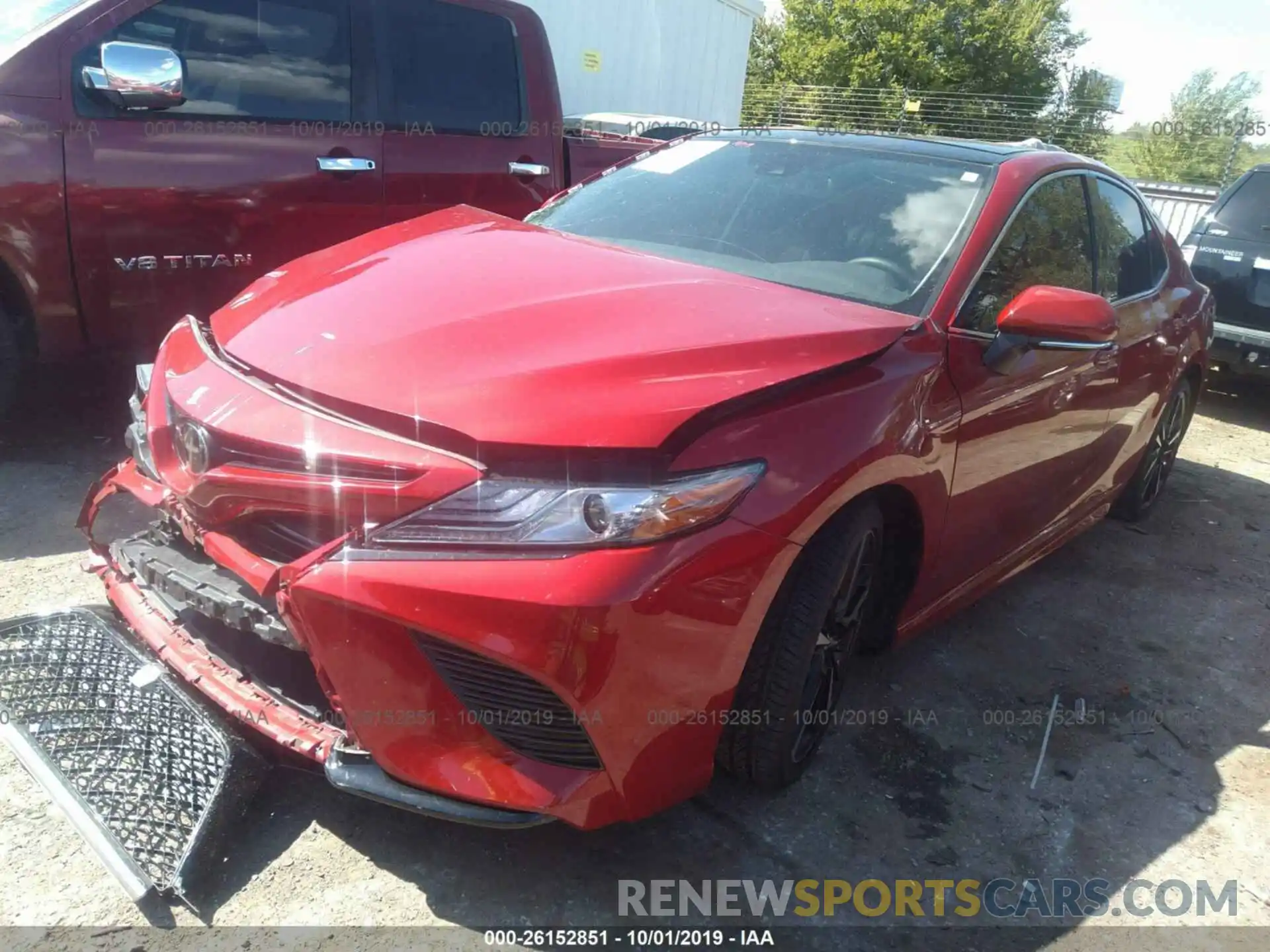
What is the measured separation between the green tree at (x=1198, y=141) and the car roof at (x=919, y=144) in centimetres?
1276

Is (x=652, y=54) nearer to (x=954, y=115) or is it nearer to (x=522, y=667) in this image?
(x=522, y=667)

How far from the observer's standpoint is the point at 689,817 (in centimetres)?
240

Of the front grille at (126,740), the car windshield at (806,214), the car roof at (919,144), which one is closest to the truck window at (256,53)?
the car windshield at (806,214)

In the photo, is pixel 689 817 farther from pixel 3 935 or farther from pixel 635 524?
pixel 3 935

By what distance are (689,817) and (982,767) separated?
0.94m

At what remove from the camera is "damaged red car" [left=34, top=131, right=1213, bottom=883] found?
181 centimetres

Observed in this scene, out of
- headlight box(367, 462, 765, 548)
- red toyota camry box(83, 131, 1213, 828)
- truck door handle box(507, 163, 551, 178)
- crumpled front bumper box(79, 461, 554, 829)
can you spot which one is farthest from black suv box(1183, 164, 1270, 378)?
crumpled front bumper box(79, 461, 554, 829)

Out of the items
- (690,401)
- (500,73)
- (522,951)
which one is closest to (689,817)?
(522,951)

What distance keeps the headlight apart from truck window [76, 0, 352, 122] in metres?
2.93

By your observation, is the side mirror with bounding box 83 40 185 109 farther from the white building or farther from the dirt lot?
the white building

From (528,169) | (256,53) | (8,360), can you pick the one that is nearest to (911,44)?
(528,169)

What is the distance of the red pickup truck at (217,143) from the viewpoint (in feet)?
11.9

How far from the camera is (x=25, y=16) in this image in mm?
3803

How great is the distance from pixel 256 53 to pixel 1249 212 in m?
6.83
